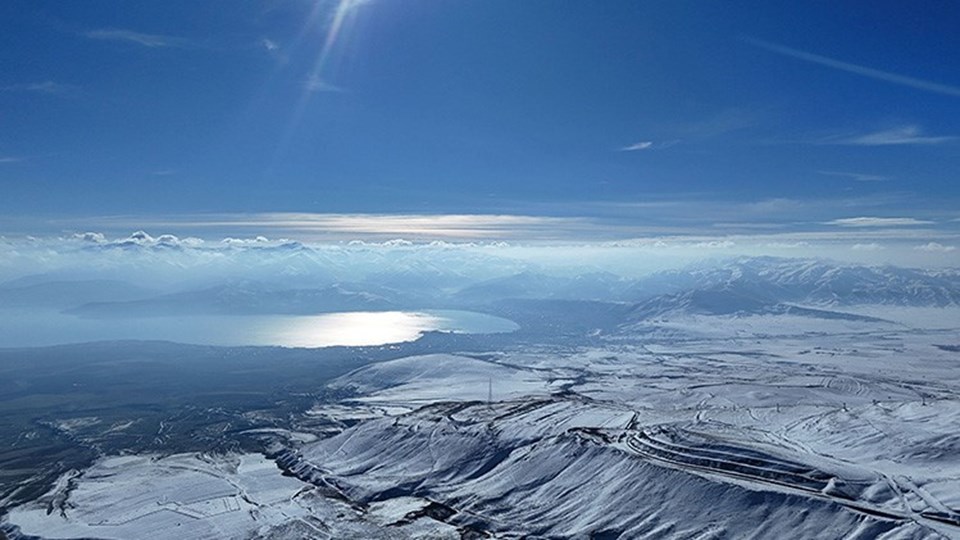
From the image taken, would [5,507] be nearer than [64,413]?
Yes

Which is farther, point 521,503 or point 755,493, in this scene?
point 521,503

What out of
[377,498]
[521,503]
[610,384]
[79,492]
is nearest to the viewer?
[521,503]

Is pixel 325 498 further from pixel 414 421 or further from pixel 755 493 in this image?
pixel 755 493

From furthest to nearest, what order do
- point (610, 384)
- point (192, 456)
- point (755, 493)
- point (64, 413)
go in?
point (610, 384), point (64, 413), point (192, 456), point (755, 493)

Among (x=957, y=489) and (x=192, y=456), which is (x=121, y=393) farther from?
(x=957, y=489)

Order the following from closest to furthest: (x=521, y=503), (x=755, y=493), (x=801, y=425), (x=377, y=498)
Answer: (x=755, y=493)
(x=521, y=503)
(x=377, y=498)
(x=801, y=425)

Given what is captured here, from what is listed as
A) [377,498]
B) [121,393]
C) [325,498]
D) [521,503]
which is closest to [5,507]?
[325,498]

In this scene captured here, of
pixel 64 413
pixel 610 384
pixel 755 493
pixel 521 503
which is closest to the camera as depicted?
pixel 755 493

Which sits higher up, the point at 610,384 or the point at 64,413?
the point at 64,413

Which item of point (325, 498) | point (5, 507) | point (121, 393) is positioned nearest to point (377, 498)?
point (325, 498)
